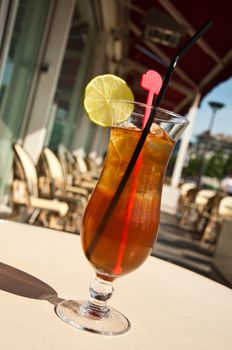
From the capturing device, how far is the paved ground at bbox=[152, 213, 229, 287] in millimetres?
5273

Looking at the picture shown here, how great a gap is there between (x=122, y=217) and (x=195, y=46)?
7187mm

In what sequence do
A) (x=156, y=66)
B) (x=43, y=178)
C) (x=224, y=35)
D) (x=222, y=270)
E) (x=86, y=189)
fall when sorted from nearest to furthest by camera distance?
(x=222, y=270) < (x=43, y=178) < (x=86, y=189) < (x=224, y=35) < (x=156, y=66)

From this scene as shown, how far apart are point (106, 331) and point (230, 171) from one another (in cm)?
3297

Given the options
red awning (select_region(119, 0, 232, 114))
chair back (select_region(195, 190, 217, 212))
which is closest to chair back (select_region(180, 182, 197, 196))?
chair back (select_region(195, 190, 217, 212))

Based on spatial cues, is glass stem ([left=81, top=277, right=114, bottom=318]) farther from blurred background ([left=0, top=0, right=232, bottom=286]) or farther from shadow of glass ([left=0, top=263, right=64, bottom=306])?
blurred background ([left=0, top=0, right=232, bottom=286])

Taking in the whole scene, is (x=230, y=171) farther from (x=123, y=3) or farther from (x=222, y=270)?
(x=222, y=270)

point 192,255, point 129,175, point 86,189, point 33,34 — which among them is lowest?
point 192,255

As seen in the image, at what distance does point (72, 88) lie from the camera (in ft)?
25.0

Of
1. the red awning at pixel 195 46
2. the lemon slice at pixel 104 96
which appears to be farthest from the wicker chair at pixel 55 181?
the lemon slice at pixel 104 96

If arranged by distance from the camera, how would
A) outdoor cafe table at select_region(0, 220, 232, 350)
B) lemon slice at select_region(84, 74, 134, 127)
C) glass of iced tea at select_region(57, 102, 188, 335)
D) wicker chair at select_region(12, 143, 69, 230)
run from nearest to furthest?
outdoor cafe table at select_region(0, 220, 232, 350) → glass of iced tea at select_region(57, 102, 188, 335) → lemon slice at select_region(84, 74, 134, 127) → wicker chair at select_region(12, 143, 69, 230)

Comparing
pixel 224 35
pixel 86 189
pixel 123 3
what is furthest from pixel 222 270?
pixel 123 3

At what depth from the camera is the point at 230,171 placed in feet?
107

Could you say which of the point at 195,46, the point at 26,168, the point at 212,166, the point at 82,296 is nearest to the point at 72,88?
the point at 195,46

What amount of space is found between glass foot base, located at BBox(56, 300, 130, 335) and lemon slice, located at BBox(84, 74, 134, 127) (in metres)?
0.31
